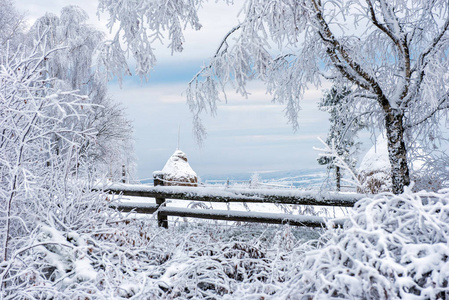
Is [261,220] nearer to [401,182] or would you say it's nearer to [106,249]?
[401,182]

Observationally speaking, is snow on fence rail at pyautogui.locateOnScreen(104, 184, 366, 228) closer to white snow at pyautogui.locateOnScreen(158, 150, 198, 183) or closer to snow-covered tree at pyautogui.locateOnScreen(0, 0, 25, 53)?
white snow at pyautogui.locateOnScreen(158, 150, 198, 183)

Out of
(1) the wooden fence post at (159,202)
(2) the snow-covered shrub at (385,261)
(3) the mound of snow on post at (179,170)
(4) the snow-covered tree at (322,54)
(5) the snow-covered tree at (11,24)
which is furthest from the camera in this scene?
(5) the snow-covered tree at (11,24)

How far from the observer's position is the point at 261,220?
20.3ft

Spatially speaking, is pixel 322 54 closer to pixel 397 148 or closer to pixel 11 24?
pixel 397 148

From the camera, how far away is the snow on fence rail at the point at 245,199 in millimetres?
5805

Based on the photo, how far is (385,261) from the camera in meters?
1.36

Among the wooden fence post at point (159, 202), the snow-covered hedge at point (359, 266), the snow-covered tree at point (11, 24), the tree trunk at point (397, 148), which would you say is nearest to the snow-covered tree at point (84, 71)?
the snow-covered tree at point (11, 24)

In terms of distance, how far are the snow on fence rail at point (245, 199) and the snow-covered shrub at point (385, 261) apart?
4003 millimetres

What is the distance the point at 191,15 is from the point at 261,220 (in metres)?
3.30

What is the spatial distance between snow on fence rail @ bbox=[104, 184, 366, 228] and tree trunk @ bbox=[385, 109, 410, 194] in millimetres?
545

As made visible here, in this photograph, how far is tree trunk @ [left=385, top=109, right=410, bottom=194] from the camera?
17.6 feet

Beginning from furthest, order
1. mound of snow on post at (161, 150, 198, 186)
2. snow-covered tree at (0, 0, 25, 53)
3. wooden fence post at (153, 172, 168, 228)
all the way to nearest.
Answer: snow-covered tree at (0, 0, 25, 53) → mound of snow on post at (161, 150, 198, 186) → wooden fence post at (153, 172, 168, 228)

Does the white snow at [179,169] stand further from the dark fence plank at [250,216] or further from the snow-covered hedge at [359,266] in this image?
the snow-covered hedge at [359,266]

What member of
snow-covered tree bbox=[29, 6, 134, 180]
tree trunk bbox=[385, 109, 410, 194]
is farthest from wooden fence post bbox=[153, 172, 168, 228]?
snow-covered tree bbox=[29, 6, 134, 180]
